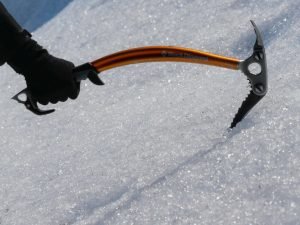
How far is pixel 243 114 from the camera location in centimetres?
217

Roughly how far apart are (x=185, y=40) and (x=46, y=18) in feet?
9.80

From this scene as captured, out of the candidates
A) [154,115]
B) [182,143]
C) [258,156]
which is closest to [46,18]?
[154,115]

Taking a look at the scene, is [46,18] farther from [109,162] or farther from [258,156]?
[258,156]

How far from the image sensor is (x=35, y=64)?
7.54ft

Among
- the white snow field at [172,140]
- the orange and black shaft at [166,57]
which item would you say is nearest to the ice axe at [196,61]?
the orange and black shaft at [166,57]

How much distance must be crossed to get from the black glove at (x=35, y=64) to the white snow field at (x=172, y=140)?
41cm

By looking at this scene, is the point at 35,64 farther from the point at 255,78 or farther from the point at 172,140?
the point at 255,78

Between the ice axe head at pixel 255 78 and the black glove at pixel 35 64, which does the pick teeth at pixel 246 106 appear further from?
the black glove at pixel 35 64

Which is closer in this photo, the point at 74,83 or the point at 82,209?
the point at 82,209

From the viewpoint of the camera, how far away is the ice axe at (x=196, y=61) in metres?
2.05

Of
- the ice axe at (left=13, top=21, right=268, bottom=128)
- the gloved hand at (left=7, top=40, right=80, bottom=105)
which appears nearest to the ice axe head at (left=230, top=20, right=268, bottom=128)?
the ice axe at (left=13, top=21, right=268, bottom=128)

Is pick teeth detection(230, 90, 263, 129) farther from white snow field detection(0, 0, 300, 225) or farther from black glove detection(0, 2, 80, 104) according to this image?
black glove detection(0, 2, 80, 104)

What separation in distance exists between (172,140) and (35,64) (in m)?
0.71

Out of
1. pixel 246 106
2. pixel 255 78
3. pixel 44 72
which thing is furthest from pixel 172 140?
pixel 44 72
